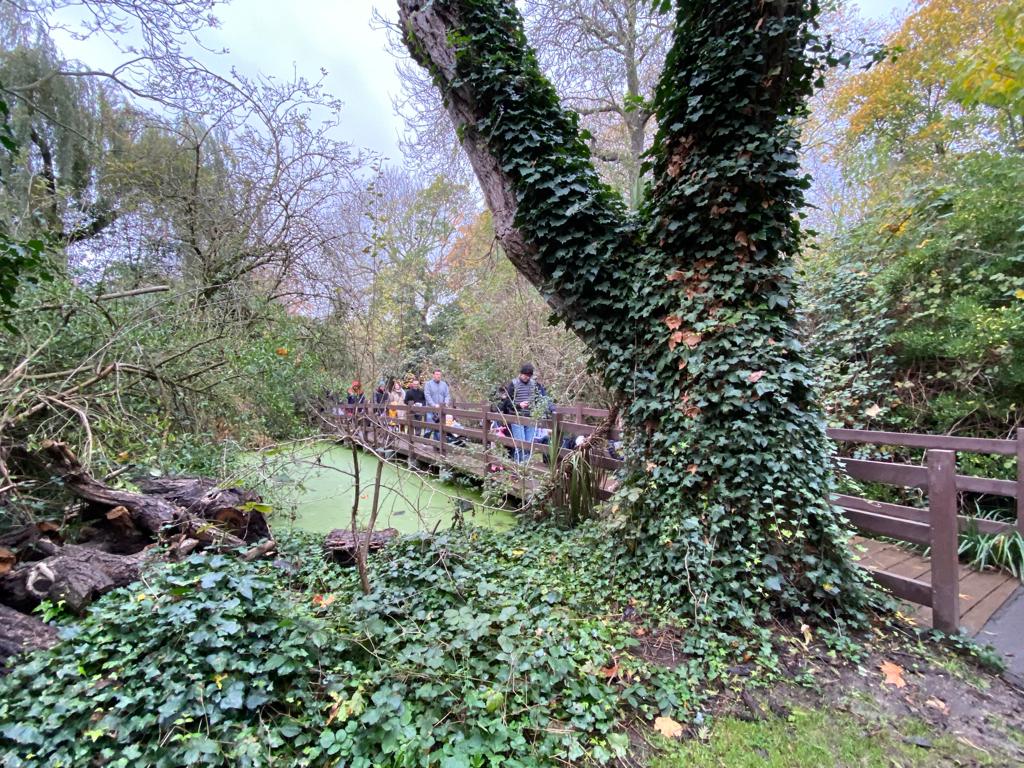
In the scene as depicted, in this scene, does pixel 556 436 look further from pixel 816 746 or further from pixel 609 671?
pixel 816 746

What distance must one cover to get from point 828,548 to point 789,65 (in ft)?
9.15

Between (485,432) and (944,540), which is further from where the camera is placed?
(485,432)

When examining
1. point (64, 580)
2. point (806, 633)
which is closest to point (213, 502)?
point (64, 580)

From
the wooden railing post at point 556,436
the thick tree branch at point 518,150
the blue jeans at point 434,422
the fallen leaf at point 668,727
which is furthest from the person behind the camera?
the blue jeans at point 434,422

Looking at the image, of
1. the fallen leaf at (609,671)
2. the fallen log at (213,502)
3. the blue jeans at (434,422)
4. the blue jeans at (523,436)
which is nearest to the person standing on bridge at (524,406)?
the blue jeans at (523,436)

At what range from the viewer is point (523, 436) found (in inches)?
211

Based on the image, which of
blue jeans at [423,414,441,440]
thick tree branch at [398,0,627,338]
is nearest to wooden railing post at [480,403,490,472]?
blue jeans at [423,414,441,440]

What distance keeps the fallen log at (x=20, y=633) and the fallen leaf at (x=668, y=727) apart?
2578 mm

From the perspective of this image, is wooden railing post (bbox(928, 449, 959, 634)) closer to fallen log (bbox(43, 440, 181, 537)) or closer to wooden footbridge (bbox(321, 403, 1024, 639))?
wooden footbridge (bbox(321, 403, 1024, 639))

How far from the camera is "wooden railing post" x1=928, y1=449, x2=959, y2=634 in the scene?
2285mm

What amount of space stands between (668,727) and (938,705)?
3.93 ft

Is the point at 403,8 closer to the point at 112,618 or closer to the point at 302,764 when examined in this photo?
the point at 112,618

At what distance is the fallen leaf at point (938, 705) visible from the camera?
187 cm

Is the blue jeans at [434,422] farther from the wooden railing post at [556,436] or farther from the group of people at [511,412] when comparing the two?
the wooden railing post at [556,436]
